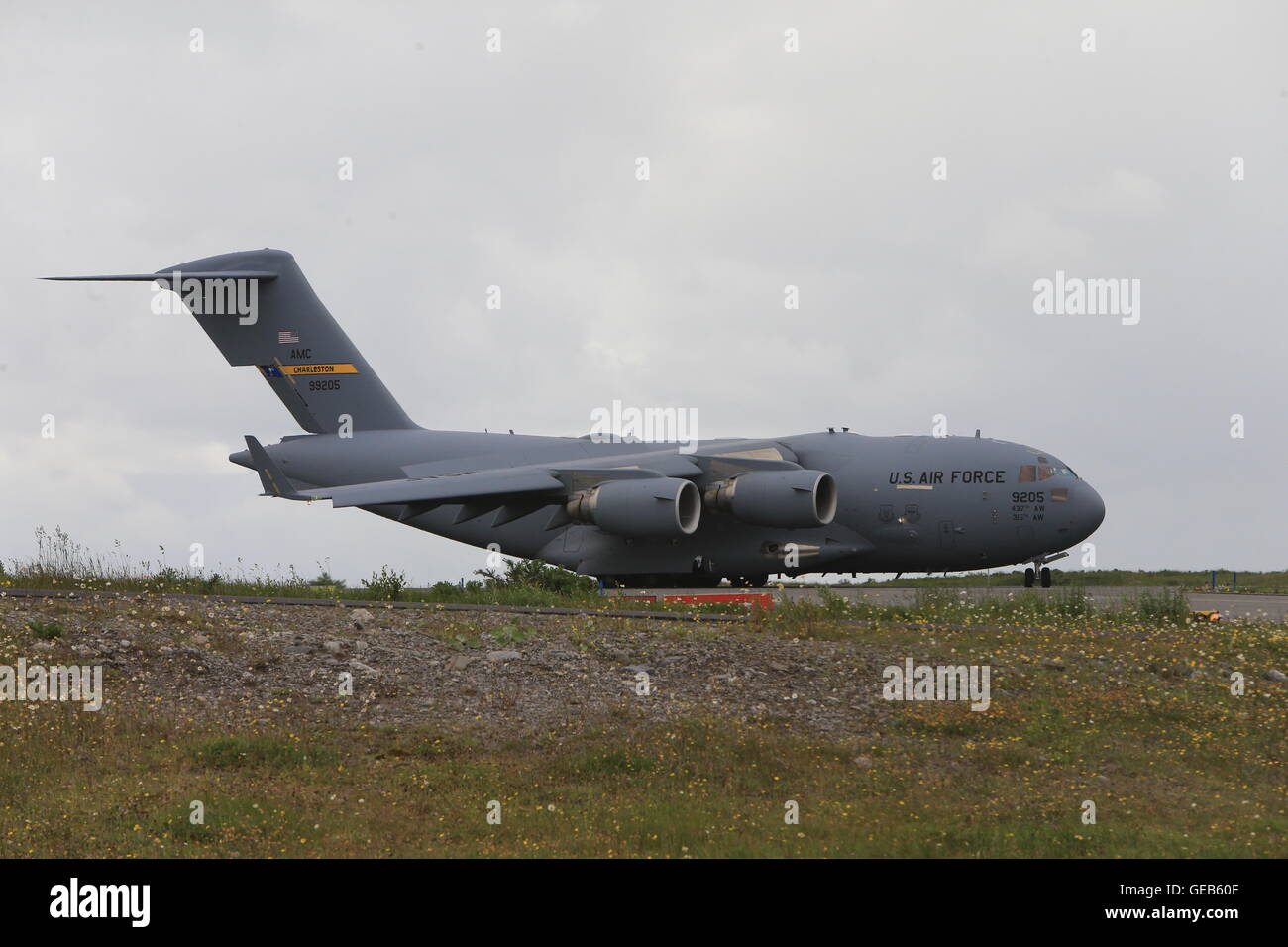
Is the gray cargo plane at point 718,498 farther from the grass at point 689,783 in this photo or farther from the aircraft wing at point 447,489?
the grass at point 689,783

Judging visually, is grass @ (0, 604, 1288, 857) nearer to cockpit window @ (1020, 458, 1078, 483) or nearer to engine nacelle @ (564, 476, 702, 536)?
cockpit window @ (1020, 458, 1078, 483)

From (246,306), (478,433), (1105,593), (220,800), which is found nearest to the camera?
(220,800)

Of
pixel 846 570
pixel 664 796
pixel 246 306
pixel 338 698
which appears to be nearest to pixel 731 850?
pixel 664 796

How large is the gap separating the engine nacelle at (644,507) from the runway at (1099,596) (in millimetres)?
1425

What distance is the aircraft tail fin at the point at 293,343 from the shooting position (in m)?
35.8

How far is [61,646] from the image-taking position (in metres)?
15.1

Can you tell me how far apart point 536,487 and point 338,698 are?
1502cm

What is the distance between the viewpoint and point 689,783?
37.3 ft

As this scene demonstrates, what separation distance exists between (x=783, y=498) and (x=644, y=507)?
286 cm

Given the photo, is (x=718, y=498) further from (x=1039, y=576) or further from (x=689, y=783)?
(x=689, y=783)

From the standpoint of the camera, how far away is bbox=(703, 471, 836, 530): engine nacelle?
92.2ft

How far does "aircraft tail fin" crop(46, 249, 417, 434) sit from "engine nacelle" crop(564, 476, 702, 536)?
8.87 m

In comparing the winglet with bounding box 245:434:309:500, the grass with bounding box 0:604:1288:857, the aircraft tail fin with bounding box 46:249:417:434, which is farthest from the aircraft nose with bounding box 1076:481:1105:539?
the aircraft tail fin with bounding box 46:249:417:434

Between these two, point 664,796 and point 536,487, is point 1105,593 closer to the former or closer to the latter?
point 536,487
